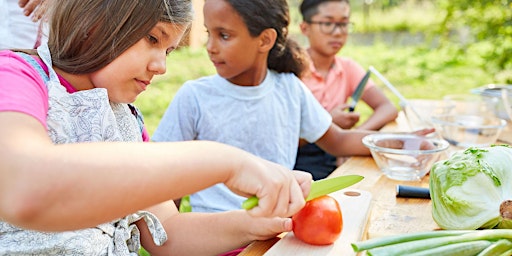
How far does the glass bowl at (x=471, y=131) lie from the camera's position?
7.98 feet

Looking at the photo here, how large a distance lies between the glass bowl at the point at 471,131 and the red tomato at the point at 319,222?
1179 millimetres

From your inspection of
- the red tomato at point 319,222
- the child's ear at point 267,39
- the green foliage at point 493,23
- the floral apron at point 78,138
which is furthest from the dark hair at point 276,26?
the green foliage at point 493,23

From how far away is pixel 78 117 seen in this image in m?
1.35

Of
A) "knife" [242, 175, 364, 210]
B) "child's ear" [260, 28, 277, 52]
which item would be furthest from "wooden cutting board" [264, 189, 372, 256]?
"child's ear" [260, 28, 277, 52]

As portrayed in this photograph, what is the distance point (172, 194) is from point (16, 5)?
2.04 metres

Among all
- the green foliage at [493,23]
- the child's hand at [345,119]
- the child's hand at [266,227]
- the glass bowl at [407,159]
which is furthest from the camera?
the green foliage at [493,23]

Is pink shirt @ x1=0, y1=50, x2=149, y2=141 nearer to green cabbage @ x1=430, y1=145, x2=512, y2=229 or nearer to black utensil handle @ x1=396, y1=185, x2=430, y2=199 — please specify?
green cabbage @ x1=430, y1=145, x2=512, y2=229

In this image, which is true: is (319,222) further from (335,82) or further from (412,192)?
(335,82)

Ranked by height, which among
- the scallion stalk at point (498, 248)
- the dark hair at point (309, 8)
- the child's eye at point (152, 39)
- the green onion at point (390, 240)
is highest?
the child's eye at point (152, 39)

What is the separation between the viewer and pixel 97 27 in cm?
136

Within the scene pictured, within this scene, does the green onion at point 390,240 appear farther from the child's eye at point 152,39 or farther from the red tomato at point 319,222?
the child's eye at point 152,39

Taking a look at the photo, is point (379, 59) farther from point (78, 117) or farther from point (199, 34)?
point (78, 117)

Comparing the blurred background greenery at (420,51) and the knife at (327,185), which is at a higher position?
the knife at (327,185)

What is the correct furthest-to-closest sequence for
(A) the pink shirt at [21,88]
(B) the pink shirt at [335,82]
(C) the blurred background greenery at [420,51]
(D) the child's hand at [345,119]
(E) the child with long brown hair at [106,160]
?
1. (C) the blurred background greenery at [420,51]
2. (B) the pink shirt at [335,82]
3. (D) the child's hand at [345,119]
4. (A) the pink shirt at [21,88]
5. (E) the child with long brown hair at [106,160]
